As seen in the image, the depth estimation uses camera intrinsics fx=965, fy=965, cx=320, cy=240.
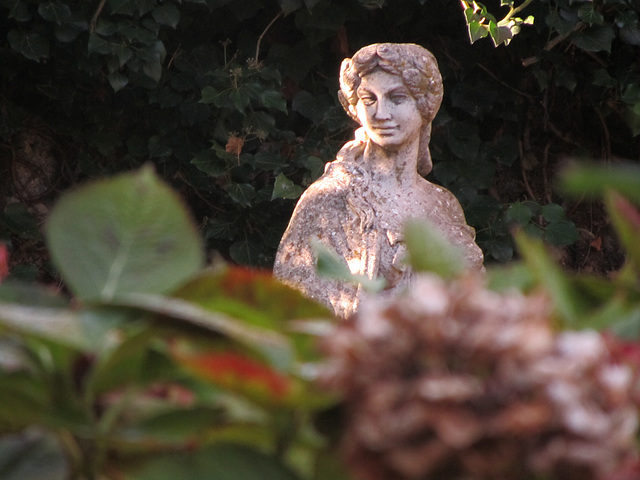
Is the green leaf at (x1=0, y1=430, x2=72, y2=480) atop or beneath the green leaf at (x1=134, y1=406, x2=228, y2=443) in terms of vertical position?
beneath

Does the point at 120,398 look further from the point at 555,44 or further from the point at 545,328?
the point at 555,44

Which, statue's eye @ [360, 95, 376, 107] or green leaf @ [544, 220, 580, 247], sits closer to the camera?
statue's eye @ [360, 95, 376, 107]

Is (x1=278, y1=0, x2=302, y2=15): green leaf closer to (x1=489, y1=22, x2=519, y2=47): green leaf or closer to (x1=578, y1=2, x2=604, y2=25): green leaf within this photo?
(x1=489, y1=22, x2=519, y2=47): green leaf

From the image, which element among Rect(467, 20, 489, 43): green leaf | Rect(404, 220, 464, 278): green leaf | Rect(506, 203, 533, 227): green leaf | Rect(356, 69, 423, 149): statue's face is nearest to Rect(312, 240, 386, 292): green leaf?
Rect(404, 220, 464, 278): green leaf

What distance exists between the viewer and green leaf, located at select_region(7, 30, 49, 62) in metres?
3.35

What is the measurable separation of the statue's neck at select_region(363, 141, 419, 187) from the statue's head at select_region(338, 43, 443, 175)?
0.38 ft

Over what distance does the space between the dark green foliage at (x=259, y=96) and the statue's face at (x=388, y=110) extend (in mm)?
883

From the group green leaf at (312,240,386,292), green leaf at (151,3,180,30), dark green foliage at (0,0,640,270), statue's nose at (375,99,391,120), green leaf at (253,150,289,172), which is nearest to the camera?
green leaf at (312,240,386,292)

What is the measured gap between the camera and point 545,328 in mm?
202

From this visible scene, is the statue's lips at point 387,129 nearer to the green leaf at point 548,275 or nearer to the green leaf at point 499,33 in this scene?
the green leaf at point 499,33

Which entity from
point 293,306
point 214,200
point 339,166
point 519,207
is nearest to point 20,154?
point 214,200

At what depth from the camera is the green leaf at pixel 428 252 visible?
0.26 metres

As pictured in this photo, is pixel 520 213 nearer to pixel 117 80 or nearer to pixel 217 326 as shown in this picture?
pixel 117 80

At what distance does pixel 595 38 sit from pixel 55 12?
1.95 meters
